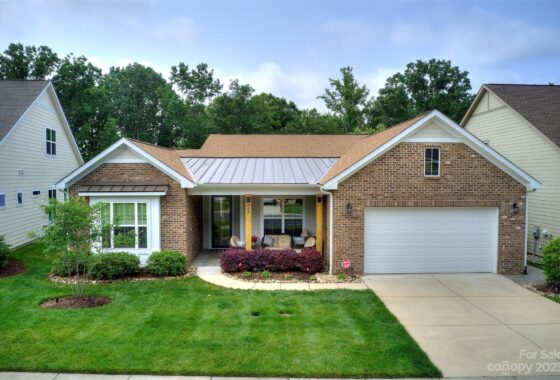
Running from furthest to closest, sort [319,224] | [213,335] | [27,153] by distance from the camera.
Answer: [27,153], [319,224], [213,335]

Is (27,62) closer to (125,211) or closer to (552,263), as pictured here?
(125,211)

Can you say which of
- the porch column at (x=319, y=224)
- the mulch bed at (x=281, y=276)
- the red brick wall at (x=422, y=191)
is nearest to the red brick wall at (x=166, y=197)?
the mulch bed at (x=281, y=276)

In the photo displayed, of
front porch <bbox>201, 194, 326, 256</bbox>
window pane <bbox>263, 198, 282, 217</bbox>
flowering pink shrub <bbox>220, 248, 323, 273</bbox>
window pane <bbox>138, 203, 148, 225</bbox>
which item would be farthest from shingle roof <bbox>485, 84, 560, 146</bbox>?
window pane <bbox>138, 203, 148, 225</bbox>

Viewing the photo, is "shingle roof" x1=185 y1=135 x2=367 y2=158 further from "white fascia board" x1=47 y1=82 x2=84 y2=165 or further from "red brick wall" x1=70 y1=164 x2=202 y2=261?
"white fascia board" x1=47 y1=82 x2=84 y2=165

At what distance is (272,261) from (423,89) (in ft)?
120

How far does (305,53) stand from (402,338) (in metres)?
26.1

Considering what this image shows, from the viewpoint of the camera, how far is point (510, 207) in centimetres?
1273

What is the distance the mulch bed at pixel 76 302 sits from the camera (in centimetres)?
968

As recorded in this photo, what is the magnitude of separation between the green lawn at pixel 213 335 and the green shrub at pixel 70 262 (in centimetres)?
92

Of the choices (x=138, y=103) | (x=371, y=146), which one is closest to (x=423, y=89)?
(x=138, y=103)

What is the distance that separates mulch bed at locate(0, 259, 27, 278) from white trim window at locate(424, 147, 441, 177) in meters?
14.3

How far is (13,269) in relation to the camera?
1352cm

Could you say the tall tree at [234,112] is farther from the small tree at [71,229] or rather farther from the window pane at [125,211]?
the small tree at [71,229]

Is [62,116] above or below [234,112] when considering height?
below
